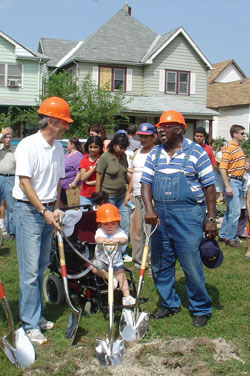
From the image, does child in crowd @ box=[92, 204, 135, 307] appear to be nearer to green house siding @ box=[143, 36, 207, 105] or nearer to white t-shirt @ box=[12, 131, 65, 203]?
white t-shirt @ box=[12, 131, 65, 203]

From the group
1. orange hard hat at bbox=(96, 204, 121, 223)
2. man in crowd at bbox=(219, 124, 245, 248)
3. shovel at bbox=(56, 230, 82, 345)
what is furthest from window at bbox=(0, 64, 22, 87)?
shovel at bbox=(56, 230, 82, 345)

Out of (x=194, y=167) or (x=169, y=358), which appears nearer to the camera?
(x=169, y=358)

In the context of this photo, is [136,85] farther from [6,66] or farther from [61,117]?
[61,117]

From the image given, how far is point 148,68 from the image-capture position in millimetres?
26859

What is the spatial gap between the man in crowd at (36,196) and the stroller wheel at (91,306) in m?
0.71

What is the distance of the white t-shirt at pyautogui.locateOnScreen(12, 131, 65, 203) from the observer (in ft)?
13.7

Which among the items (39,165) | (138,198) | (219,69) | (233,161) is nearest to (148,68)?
(219,69)

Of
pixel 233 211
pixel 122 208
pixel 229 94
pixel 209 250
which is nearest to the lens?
pixel 209 250

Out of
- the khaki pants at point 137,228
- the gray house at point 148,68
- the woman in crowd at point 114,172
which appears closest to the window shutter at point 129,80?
the gray house at point 148,68

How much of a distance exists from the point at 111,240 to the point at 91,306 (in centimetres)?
81

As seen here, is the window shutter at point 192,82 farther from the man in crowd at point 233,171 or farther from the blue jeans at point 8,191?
the blue jeans at point 8,191

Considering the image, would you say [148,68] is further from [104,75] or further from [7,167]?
[7,167]

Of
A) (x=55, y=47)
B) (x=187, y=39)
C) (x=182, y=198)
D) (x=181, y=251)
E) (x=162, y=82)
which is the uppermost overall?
(x=55, y=47)

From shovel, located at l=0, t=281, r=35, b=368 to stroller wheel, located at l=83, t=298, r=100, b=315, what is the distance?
1.11m
